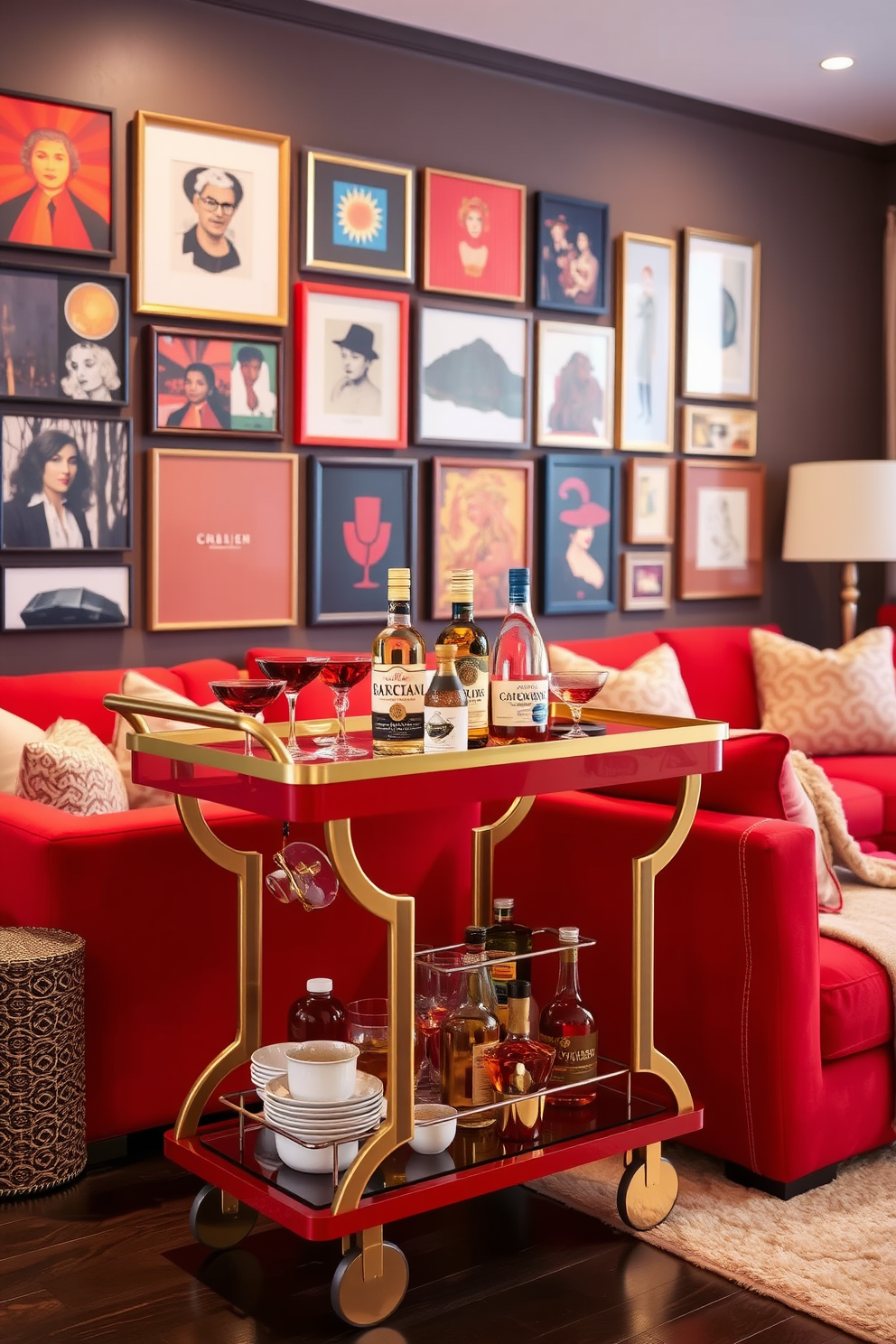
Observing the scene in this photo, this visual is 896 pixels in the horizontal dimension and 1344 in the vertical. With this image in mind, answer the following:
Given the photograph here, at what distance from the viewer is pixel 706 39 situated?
453 cm

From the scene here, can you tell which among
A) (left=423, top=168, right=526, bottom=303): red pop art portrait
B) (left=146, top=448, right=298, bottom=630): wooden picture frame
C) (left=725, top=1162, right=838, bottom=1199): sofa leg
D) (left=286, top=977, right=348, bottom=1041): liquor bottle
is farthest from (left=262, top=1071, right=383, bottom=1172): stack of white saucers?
(left=423, top=168, right=526, bottom=303): red pop art portrait

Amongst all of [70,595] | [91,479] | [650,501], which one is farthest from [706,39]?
[70,595]

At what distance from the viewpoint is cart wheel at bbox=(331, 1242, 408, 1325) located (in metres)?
2.05

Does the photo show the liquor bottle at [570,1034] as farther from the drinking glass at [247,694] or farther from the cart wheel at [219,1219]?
the drinking glass at [247,694]

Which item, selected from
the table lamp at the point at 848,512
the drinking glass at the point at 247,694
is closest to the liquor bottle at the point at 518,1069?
the drinking glass at the point at 247,694

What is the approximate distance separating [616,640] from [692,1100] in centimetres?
230

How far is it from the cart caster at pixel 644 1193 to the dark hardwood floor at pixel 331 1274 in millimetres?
45

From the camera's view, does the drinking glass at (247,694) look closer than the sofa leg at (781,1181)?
Yes

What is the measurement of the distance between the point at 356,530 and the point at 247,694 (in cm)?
227

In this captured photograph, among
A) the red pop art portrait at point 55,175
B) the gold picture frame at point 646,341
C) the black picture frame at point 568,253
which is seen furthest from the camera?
the gold picture frame at point 646,341

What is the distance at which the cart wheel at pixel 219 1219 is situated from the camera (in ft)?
7.63

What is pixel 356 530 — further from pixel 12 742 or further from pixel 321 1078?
pixel 321 1078

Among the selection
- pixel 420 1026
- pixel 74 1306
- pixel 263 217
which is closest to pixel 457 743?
pixel 420 1026

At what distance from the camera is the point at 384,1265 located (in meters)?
2.10
